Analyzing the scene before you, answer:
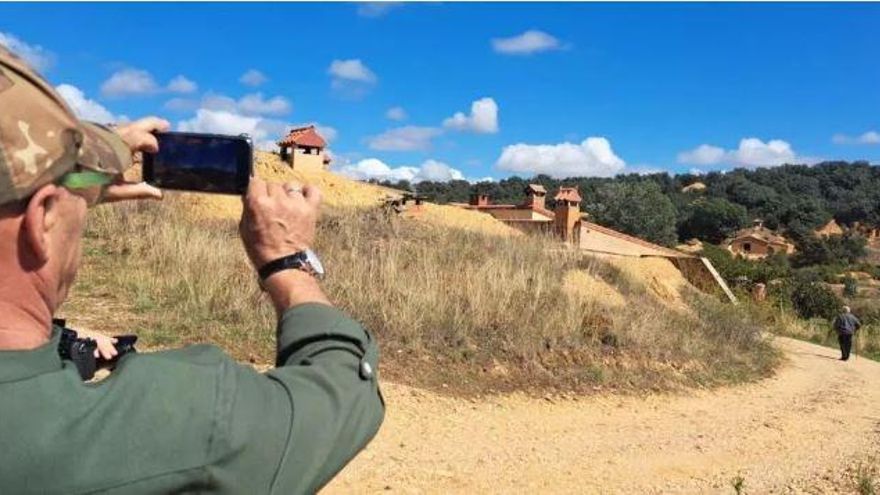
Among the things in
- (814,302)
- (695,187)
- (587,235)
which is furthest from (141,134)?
(695,187)

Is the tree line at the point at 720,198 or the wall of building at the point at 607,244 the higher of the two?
the tree line at the point at 720,198

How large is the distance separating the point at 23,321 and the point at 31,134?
0.27m

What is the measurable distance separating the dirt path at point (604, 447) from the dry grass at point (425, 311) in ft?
1.78

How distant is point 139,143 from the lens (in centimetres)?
161

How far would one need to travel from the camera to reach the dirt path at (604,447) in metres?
5.71

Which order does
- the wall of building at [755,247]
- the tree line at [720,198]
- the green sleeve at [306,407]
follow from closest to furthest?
the green sleeve at [306,407], the tree line at [720,198], the wall of building at [755,247]

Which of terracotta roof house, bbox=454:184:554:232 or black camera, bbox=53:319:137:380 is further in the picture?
terracotta roof house, bbox=454:184:554:232

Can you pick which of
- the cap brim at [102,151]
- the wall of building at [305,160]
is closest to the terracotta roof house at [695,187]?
the wall of building at [305,160]

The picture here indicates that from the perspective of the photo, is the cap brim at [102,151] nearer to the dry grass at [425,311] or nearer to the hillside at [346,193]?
the dry grass at [425,311]

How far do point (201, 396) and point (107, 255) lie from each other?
9496 mm

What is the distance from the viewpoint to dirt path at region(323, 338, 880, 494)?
5711 mm

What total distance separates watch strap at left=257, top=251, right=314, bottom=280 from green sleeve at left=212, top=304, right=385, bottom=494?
104 millimetres

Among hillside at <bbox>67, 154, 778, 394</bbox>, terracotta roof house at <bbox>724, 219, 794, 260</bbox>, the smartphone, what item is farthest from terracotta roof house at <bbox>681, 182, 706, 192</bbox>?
the smartphone

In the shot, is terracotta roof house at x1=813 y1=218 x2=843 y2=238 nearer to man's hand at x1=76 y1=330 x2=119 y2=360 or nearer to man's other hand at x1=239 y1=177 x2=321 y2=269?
man's hand at x1=76 y1=330 x2=119 y2=360
